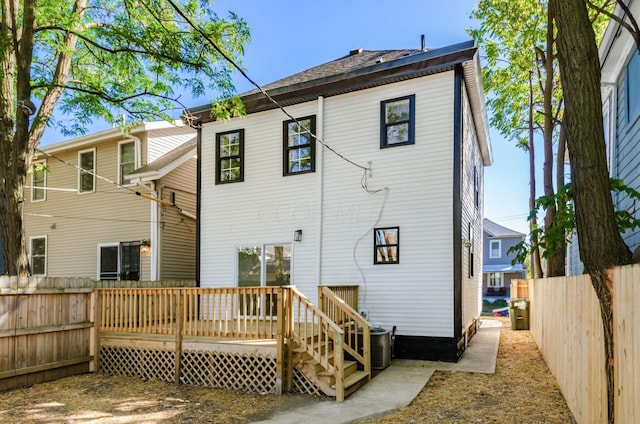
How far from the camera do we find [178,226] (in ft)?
41.6

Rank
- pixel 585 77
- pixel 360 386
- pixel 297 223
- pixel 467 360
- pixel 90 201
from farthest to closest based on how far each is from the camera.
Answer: pixel 90 201
pixel 297 223
pixel 467 360
pixel 360 386
pixel 585 77

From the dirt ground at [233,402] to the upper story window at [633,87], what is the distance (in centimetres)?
429

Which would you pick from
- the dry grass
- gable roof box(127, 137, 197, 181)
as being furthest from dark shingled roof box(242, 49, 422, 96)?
the dry grass

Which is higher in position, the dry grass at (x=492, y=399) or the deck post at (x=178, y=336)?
the deck post at (x=178, y=336)

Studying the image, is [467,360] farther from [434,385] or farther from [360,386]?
[360,386]

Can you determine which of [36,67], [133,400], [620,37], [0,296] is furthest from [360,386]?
[36,67]

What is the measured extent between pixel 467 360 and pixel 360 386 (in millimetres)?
2778

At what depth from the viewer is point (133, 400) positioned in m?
6.24

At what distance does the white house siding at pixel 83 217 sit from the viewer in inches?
496

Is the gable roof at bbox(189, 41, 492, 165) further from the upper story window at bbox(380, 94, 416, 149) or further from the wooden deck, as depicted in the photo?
the wooden deck

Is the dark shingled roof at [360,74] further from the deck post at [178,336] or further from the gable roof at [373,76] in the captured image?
the deck post at [178,336]

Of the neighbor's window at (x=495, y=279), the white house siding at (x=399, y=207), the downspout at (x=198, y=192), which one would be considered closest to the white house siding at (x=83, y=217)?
the downspout at (x=198, y=192)

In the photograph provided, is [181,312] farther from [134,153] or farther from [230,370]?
[134,153]

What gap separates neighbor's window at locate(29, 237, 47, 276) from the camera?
563 inches
